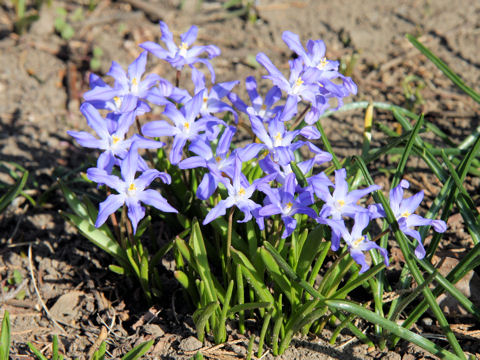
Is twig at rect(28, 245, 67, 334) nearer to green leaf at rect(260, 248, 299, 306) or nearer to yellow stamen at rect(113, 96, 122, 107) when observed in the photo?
yellow stamen at rect(113, 96, 122, 107)

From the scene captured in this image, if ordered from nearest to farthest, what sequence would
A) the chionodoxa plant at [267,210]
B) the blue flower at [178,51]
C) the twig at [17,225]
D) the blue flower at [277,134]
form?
the chionodoxa plant at [267,210], the blue flower at [277,134], the blue flower at [178,51], the twig at [17,225]

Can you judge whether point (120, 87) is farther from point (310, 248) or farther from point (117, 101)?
point (310, 248)

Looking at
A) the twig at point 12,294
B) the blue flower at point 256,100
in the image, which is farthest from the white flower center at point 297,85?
the twig at point 12,294

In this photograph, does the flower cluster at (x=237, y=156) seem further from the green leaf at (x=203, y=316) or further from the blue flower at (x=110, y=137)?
the green leaf at (x=203, y=316)

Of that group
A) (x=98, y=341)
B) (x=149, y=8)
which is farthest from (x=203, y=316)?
(x=149, y=8)

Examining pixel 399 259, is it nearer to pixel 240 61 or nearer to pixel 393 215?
pixel 393 215

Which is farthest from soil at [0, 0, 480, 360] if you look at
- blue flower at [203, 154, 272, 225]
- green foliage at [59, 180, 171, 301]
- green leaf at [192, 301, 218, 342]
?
blue flower at [203, 154, 272, 225]

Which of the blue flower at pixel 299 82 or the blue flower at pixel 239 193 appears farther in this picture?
the blue flower at pixel 299 82
